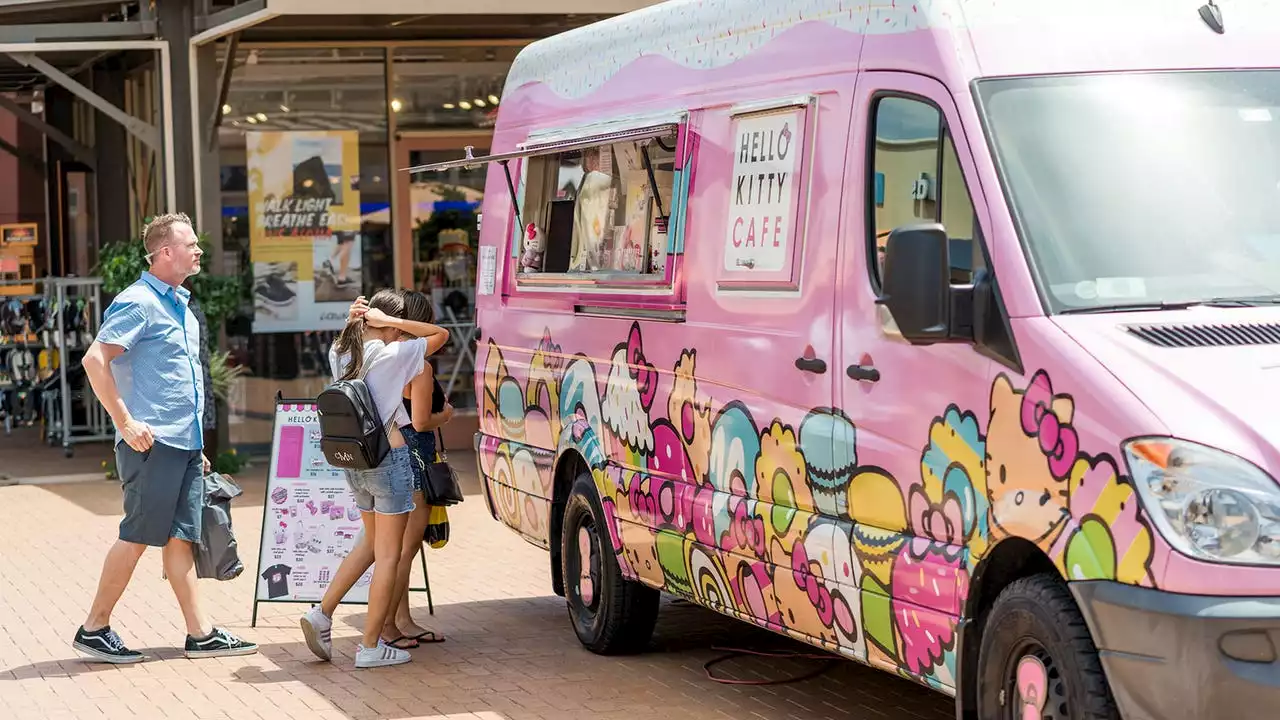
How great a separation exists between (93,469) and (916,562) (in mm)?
12590

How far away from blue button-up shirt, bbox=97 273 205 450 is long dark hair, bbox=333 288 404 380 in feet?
2.29

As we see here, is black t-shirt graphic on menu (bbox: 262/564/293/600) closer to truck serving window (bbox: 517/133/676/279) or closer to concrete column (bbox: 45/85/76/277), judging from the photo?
truck serving window (bbox: 517/133/676/279)

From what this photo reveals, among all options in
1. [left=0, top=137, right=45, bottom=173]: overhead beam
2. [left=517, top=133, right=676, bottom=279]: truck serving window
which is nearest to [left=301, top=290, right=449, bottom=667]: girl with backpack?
[left=517, top=133, right=676, bottom=279]: truck serving window

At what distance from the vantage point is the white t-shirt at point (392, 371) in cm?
839

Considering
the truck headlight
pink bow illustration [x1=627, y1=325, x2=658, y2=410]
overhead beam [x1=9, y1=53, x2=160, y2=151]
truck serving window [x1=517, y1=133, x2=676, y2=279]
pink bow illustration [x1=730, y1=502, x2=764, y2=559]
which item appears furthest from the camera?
overhead beam [x1=9, y1=53, x2=160, y2=151]

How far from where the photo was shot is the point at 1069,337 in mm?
5277

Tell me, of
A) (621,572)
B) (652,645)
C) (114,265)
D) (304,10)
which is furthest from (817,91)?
(114,265)

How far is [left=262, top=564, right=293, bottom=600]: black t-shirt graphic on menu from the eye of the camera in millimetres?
9414

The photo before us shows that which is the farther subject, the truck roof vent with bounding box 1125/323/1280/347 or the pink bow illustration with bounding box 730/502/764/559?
the pink bow illustration with bounding box 730/502/764/559

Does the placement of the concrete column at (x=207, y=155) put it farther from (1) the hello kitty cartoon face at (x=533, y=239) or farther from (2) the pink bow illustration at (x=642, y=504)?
(2) the pink bow illustration at (x=642, y=504)

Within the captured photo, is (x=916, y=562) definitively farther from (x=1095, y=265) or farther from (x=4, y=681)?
(x=4, y=681)

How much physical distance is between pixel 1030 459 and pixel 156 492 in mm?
4587

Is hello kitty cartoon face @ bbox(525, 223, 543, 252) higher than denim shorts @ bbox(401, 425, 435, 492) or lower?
higher

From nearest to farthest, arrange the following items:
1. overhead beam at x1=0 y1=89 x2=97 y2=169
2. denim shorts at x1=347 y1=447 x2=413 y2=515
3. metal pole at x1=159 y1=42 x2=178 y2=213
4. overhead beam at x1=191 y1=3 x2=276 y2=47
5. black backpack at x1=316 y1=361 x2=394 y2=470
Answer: black backpack at x1=316 y1=361 x2=394 y2=470 → denim shorts at x1=347 y1=447 x2=413 y2=515 → overhead beam at x1=191 y1=3 x2=276 y2=47 → metal pole at x1=159 y1=42 x2=178 y2=213 → overhead beam at x1=0 y1=89 x2=97 y2=169
